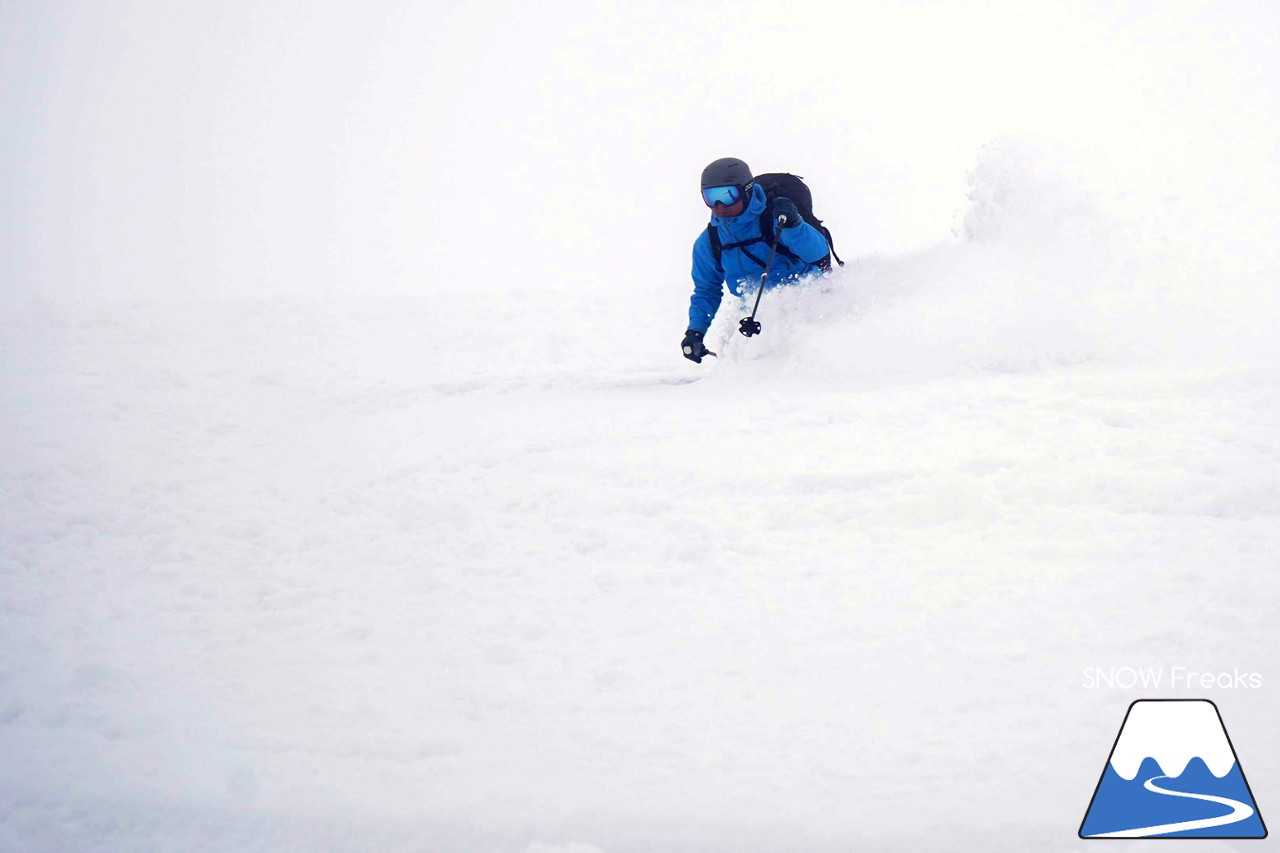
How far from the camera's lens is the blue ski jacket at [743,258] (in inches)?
225

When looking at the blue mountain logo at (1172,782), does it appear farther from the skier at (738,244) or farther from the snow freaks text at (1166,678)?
the skier at (738,244)

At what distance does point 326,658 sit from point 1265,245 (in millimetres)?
6410

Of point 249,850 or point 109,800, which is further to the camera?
point 109,800

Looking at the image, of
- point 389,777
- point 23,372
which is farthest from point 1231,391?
point 23,372

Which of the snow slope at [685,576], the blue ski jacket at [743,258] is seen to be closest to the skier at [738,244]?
the blue ski jacket at [743,258]

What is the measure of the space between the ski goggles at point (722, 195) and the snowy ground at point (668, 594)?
1.40m

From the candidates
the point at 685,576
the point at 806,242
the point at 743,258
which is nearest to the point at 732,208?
the point at 743,258

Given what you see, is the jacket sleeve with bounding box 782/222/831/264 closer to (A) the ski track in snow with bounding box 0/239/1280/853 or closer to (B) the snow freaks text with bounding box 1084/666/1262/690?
(A) the ski track in snow with bounding box 0/239/1280/853

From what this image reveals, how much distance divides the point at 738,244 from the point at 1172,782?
4.62 metres

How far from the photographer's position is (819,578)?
2586 millimetres

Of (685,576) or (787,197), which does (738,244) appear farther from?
(685,576)

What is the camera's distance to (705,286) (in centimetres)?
614

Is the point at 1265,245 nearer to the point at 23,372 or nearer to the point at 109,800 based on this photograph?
the point at 109,800

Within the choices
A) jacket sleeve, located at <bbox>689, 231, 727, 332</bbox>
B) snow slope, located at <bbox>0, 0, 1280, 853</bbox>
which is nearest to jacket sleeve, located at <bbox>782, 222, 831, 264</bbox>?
jacket sleeve, located at <bbox>689, 231, 727, 332</bbox>
